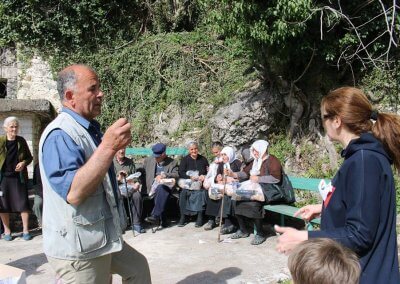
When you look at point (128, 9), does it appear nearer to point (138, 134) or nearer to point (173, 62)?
point (173, 62)

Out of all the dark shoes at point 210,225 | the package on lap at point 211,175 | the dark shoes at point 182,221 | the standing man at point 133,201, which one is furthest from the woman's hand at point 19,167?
the dark shoes at point 210,225

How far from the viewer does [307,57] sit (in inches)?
295

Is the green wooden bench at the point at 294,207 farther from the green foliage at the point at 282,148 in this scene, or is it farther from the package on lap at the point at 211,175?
the green foliage at the point at 282,148

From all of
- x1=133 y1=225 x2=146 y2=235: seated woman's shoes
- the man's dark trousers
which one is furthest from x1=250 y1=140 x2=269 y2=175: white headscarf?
x1=133 y1=225 x2=146 y2=235: seated woman's shoes

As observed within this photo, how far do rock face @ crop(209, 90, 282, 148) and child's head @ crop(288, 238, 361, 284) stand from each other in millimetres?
6525

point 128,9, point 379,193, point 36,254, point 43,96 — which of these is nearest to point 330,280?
point 379,193

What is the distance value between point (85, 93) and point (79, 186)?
595 millimetres

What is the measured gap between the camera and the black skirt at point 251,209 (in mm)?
5477

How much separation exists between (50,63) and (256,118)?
5.60 metres

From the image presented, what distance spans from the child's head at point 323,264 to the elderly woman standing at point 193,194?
4.86 metres

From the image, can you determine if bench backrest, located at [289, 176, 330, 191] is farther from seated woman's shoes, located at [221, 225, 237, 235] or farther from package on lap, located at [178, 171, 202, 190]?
package on lap, located at [178, 171, 202, 190]

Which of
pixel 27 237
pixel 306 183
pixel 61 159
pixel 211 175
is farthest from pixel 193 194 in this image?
pixel 61 159

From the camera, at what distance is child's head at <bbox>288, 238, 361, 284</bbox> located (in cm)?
144

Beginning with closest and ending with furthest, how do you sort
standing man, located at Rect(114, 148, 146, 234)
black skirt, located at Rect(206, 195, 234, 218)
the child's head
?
the child's head
black skirt, located at Rect(206, 195, 234, 218)
standing man, located at Rect(114, 148, 146, 234)
